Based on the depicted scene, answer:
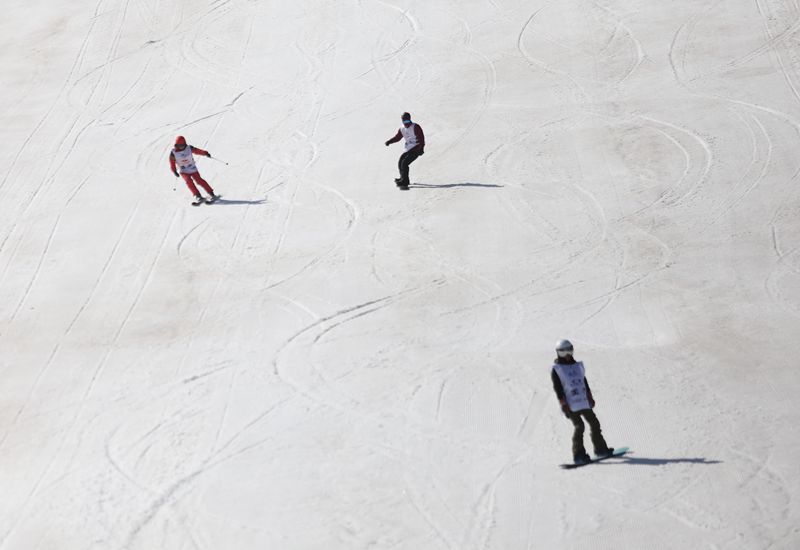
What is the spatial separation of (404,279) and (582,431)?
5.33 meters

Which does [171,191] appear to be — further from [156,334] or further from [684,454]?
[684,454]

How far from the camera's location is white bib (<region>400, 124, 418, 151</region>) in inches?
739

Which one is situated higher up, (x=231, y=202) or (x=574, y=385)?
(x=574, y=385)

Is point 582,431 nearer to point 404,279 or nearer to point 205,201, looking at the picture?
point 404,279

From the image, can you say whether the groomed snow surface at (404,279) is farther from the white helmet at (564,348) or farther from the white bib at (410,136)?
the white helmet at (564,348)

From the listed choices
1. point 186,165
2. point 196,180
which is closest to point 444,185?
point 196,180

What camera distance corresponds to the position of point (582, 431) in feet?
36.9

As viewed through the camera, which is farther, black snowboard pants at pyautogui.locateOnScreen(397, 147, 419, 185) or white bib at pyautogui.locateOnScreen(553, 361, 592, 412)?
black snowboard pants at pyautogui.locateOnScreen(397, 147, 419, 185)

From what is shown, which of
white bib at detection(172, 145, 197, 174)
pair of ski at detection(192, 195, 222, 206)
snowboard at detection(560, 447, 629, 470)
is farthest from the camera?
pair of ski at detection(192, 195, 222, 206)

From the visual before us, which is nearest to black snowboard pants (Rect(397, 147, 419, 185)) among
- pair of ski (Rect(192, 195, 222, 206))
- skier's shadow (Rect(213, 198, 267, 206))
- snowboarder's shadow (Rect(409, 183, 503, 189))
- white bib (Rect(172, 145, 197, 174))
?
snowboarder's shadow (Rect(409, 183, 503, 189))

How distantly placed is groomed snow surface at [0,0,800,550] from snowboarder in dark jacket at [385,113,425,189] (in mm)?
313

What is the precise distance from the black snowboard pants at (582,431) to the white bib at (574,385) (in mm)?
82

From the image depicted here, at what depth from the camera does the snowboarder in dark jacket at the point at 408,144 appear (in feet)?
61.5

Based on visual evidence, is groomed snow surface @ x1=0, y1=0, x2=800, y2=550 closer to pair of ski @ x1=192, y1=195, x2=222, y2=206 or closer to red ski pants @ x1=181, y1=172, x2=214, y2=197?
pair of ski @ x1=192, y1=195, x2=222, y2=206
